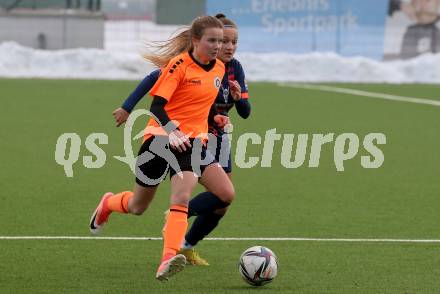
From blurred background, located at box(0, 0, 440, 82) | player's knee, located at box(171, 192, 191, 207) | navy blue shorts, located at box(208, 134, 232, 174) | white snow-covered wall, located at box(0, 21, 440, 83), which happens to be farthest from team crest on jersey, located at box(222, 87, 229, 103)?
white snow-covered wall, located at box(0, 21, 440, 83)

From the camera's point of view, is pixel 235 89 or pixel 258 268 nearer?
pixel 258 268

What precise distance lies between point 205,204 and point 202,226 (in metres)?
0.20

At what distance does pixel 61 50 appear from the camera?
36.3 metres

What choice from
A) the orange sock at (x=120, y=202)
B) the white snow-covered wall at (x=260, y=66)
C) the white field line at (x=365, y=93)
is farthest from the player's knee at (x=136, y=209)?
the white snow-covered wall at (x=260, y=66)

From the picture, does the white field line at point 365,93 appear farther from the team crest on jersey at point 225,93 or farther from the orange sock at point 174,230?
the orange sock at point 174,230

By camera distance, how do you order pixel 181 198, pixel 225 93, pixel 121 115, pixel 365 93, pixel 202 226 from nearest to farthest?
1. pixel 181 198
2. pixel 121 115
3. pixel 202 226
4. pixel 225 93
5. pixel 365 93

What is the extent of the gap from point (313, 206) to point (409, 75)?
2306cm

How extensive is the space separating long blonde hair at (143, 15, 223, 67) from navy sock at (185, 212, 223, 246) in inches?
45.7

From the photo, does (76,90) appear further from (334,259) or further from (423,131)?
(334,259)

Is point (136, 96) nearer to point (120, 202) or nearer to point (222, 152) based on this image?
point (120, 202)

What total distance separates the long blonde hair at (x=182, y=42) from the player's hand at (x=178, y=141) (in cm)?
70

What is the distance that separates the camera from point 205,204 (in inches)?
345

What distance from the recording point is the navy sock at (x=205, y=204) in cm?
872

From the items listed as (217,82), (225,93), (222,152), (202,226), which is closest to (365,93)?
(222,152)
